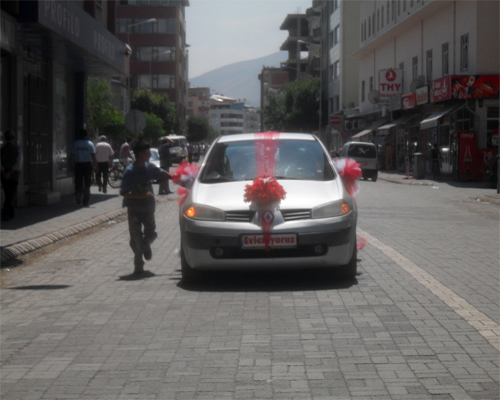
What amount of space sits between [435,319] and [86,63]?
1740cm

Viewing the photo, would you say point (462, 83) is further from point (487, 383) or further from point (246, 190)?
point (487, 383)

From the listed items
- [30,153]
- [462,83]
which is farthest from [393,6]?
[30,153]

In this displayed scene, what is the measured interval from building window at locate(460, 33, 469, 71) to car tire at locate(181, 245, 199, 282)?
30272 millimetres

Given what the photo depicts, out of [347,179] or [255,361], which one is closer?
[255,361]

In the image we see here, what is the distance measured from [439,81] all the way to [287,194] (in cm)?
2923

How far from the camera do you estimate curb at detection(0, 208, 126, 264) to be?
422 inches

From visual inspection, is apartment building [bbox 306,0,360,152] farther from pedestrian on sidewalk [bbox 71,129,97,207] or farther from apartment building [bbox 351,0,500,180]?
pedestrian on sidewalk [bbox 71,129,97,207]

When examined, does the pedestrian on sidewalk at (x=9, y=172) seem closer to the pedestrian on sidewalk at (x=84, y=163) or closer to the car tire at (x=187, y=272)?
the pedestrian on sidewalk at (x=84, y=163)

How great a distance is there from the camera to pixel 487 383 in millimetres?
4801

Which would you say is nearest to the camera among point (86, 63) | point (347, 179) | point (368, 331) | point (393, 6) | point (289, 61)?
point (368, 331)

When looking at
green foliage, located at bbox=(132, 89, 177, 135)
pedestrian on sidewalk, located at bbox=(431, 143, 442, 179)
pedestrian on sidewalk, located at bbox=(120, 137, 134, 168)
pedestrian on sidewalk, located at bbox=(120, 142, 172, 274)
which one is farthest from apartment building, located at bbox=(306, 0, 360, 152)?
pedestrian on sidewalk, located at bbox=(120, 142, 172, 274)

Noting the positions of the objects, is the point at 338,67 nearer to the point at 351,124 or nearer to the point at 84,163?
the point at 351,124

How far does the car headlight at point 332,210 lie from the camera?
8.17 metres

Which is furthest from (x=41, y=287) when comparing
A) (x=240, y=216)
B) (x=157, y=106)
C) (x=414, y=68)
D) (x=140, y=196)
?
(x=157, y=106)
